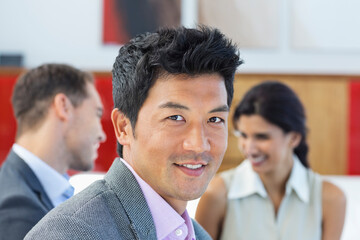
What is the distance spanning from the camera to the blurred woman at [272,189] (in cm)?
224

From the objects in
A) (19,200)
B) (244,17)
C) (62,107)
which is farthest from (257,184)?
(244,17)

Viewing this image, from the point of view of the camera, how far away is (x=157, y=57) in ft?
3.39

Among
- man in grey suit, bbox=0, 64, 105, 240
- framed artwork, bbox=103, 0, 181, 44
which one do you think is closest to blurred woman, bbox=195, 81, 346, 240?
man in grey suit, bbox=0, 64, 105, 240

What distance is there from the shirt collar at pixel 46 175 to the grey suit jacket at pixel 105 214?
722 mm

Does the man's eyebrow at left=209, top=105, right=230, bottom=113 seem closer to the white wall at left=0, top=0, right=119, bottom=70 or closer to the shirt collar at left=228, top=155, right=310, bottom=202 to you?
the shirt collar at left=228, top=155, right=310, bottom=202

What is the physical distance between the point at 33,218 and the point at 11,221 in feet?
0.19

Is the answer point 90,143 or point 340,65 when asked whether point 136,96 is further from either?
point 340,65

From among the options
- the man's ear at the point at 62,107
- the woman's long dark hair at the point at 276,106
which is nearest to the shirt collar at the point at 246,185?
the woman's long dark hair at the point at 276,106

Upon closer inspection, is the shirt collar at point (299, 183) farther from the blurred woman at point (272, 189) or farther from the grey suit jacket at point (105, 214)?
the grey suit jacket at point (105, 214)

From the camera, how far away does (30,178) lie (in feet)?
5.45

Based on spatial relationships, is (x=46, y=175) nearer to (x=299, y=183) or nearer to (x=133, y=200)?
(x=133, y=200)

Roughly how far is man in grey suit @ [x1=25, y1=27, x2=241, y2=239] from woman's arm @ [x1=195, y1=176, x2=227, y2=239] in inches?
41.9

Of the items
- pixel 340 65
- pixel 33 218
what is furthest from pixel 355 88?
pixel 33 218

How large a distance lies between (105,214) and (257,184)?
1405mm
